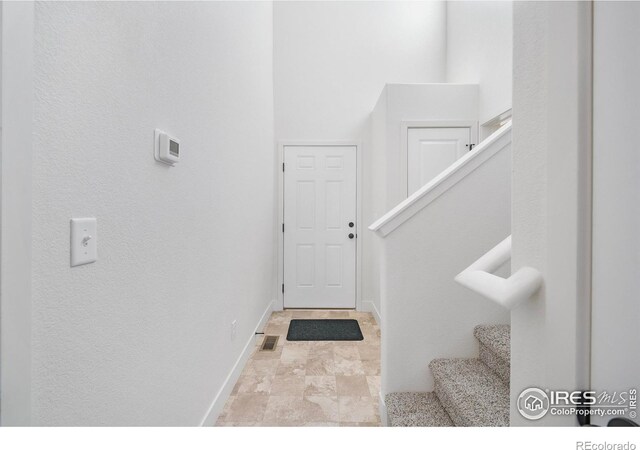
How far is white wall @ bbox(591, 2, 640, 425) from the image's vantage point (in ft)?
1.74

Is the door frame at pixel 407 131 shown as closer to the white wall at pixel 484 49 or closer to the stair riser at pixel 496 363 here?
the white wall at pixel 484 49

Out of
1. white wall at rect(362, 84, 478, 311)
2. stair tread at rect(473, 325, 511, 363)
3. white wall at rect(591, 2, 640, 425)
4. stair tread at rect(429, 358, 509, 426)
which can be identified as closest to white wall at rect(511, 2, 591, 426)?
white wall at rect(591, 2, 640, 425)

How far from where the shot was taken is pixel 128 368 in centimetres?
105

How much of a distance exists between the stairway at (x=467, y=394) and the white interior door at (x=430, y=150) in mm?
1887

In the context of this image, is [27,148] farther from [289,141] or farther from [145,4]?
[289,141]

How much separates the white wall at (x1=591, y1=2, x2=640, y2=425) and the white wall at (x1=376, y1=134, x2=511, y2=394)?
3.93 ft

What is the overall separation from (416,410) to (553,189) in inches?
55.2

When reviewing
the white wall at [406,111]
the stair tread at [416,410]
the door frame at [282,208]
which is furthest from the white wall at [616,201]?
the door frame at [282,208]

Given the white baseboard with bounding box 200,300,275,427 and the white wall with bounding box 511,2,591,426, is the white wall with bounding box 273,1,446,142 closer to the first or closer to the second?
the white baseboard with bounding box 200,300,275,427

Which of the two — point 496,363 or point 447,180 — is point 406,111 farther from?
point 496,363

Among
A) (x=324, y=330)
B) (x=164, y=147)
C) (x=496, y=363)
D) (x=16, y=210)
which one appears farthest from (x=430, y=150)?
(x=16, y=210)

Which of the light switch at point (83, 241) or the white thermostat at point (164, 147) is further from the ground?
the white thermostat at point (164, 147)

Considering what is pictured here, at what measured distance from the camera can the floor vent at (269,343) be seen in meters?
2.83

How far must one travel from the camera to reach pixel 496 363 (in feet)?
5.19
